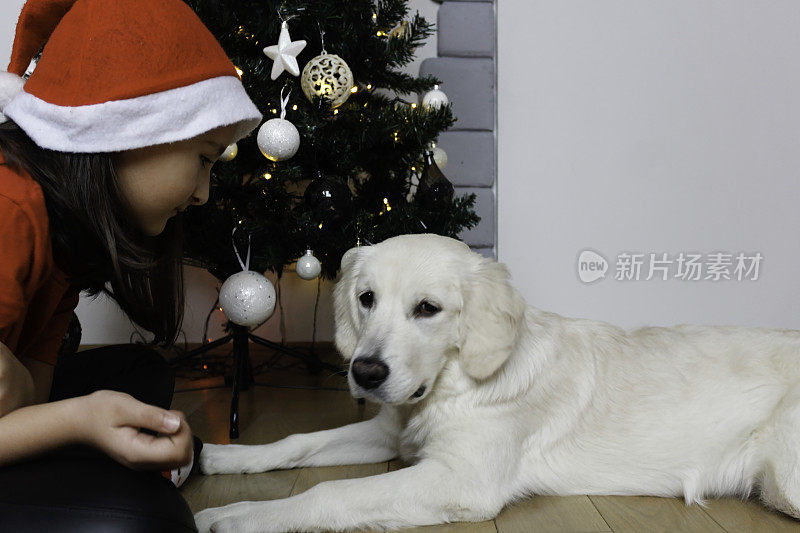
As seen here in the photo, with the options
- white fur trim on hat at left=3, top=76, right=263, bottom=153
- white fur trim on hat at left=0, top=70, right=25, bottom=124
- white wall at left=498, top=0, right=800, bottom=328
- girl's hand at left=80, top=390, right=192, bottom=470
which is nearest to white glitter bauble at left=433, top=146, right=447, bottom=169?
white wall at left=498, top=0, right=800, bottom=328

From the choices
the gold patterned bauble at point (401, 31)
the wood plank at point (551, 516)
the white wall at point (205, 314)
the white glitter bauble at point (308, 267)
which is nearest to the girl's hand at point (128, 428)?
the wood plank at point (551, 516)

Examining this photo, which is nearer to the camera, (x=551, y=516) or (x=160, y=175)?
(x=160, y=175)

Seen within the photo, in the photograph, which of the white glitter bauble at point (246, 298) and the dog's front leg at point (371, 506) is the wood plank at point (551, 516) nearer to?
the dog's front leg at point (371, 506)

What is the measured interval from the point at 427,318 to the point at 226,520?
0.70 metres

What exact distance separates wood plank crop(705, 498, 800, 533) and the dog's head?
747 mm

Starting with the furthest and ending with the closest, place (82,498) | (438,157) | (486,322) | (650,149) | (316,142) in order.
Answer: (650,149)
(438,157)
(316,142)
(486,322)
(82,498)

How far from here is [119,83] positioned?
47.0 inches

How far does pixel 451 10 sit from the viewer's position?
3.37 metres

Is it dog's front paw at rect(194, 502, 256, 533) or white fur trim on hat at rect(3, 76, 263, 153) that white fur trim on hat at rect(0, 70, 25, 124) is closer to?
white fur trim on hat at rect(3, 76, 263, 153)

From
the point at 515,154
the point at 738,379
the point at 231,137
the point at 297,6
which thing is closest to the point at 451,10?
the point at 515,154

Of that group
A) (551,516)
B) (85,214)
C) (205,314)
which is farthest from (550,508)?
(205,314)

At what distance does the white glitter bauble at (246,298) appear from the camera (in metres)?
2.15

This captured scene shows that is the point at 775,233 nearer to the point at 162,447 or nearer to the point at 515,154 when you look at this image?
the point at 515,154

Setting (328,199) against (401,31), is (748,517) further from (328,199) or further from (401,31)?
(401,31)
